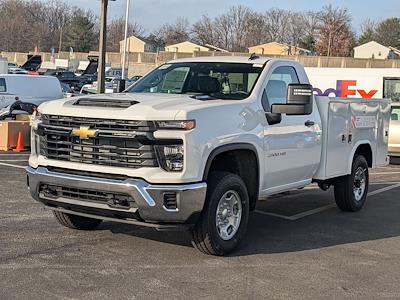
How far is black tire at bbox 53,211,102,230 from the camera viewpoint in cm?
673

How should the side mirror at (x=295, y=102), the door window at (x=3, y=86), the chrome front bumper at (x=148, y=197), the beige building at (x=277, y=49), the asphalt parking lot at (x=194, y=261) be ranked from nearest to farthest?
the asphalt parking lot at (x=194, y=261) → the chrome front bumper at (x=148, y=197) → the side mirror at (x=295, y=102) → the door window at (x=3, y=86) → the beige building at (x=277, y=49)

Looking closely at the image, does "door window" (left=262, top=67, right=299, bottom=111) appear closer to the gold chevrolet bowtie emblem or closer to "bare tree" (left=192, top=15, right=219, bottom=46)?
the gold chevrolet bowtie emblem

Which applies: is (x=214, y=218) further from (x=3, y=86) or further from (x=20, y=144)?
(x=3, y=86)

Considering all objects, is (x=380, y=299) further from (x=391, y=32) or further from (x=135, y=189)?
(x=391, y=32)

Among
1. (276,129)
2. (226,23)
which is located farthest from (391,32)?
(276,129)

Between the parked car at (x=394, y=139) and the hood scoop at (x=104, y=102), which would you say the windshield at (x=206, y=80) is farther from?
the parked car at (x=394, y=139)

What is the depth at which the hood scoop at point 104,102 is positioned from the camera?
559 centimetres

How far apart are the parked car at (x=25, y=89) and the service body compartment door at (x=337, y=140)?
14.0 metres

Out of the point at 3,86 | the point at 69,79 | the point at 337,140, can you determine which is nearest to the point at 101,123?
the point at 337,140

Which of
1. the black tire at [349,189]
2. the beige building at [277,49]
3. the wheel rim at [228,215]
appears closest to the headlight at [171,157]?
the wheel rim at [228,215]

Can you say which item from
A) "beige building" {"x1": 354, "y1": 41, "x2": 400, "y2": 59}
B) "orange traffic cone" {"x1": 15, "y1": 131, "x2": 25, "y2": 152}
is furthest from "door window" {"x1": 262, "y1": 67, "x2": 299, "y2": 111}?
"beige building" {"x1": 354, "y1": 41, "x2": 400, "y2": 59}

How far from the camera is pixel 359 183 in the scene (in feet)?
29.3

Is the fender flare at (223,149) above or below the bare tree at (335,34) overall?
below

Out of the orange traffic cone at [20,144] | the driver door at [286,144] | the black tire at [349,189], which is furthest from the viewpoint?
the orange traffic cone at [20,144]
